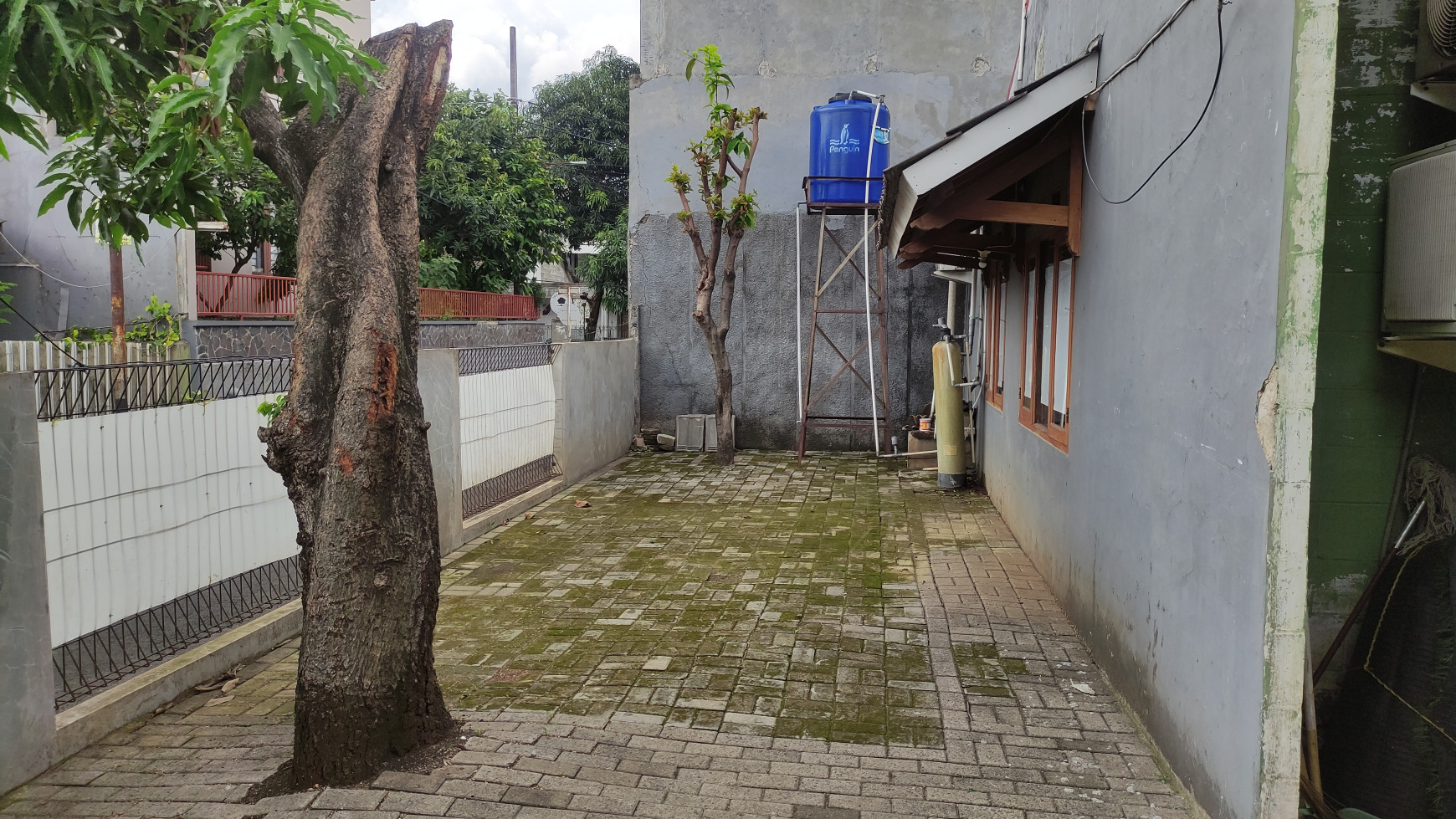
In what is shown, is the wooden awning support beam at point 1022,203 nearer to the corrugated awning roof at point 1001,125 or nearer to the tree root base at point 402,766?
the corrugated awning roof at point 1001,125

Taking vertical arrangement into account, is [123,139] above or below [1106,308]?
above

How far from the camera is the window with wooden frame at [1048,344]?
249 inches

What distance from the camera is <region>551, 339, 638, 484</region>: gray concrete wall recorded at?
10423mm

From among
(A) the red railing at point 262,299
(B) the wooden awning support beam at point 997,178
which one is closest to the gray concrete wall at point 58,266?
(A) the red railing at point 262,299

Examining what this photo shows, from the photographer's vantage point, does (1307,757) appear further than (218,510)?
No

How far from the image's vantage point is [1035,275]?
7621mm

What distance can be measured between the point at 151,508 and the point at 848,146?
9157 millimetres

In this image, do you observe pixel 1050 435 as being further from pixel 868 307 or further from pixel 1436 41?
pixel 868 307

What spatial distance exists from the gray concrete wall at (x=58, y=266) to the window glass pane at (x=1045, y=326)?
13.0m

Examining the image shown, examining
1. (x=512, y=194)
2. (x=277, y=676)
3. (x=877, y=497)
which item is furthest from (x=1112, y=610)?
(x=512, y=194)

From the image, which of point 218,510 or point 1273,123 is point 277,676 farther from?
point 1273,123

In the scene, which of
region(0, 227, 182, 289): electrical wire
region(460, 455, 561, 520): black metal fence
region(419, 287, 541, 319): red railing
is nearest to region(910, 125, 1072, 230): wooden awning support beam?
region(460, 455, 561, 520): black metal fence

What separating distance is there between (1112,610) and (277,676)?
4.11 m

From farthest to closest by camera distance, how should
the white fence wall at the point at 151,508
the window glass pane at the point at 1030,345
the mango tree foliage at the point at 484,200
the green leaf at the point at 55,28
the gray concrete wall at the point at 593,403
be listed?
the mango tree foliage at the point at 484,200 < the gray concrete wall at the point at 593,403 < the window glass pane at the point at 1030,345 < the white fence wall at the point at 151,508 < the green leaf at the point at 55,28
